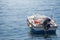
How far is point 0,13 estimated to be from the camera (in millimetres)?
37031

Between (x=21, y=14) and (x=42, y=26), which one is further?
(x=21, y=14)

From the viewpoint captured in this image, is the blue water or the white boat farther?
the blue water

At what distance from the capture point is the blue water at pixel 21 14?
29.5 m

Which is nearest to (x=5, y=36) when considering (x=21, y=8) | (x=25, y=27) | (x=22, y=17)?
(x=25, y=27)

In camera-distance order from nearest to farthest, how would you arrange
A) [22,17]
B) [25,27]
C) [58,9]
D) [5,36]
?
[5,36]
[25,27]
[22,17]
[58,9]

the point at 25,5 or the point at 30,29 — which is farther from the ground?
the point at 25,5

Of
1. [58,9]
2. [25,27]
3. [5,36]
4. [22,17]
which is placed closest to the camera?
[5,36]

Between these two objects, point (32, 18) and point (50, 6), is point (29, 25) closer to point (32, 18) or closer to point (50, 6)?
point (32, 18)

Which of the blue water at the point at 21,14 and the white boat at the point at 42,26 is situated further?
the blue water at the point at 21,14

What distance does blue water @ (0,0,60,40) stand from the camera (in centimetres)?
2952

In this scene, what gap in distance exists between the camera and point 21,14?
3675cm

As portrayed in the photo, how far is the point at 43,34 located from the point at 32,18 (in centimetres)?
257

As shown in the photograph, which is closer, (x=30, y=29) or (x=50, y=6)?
(x=30, y=29)

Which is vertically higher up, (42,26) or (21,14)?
(21,14)
